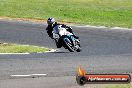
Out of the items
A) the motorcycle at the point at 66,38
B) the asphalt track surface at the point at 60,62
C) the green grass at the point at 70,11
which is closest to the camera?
the asphalt track surface at the point at 60,62

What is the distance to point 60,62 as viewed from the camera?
18.3m

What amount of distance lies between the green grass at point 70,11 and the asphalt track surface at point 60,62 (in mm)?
8594

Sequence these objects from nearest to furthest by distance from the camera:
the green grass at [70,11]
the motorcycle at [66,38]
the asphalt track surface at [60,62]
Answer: the asphalt track surface at [60,62]
the motorcycle at [66,38]
the green grass at [70,11]

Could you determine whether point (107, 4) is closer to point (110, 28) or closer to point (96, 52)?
point (110, 28)

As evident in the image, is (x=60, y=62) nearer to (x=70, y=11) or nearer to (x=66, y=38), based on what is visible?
(x=66, y=38)

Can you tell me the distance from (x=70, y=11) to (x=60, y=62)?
82.1 feet

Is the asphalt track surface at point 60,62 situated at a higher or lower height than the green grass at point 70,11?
higher

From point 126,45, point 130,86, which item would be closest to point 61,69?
point 130,86

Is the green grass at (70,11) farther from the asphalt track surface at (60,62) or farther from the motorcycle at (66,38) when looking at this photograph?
the motorcycle at (66,38)

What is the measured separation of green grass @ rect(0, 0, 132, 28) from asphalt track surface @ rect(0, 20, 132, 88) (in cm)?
859

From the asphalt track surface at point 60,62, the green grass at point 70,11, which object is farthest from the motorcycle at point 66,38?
the green grass at point 70,11

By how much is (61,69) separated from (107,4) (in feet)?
115

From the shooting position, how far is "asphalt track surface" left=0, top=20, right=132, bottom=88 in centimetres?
1495

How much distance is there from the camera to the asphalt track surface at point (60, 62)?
49.0ft
